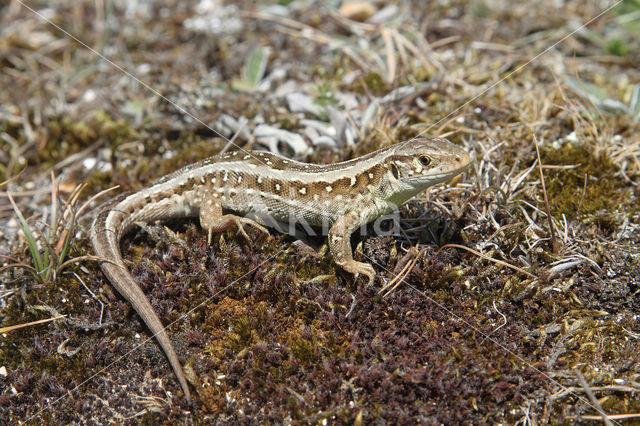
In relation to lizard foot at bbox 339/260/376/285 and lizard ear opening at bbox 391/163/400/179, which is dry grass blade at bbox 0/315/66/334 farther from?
lizard ear opening at bbox 391/163/400/179

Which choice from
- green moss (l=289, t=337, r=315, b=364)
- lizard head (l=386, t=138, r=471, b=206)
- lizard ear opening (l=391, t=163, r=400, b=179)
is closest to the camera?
green moss (l=289, t=337, r=315, b=364)

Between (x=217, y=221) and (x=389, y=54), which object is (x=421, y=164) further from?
(x=389, y=54)

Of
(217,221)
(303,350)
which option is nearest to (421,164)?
(303,350)

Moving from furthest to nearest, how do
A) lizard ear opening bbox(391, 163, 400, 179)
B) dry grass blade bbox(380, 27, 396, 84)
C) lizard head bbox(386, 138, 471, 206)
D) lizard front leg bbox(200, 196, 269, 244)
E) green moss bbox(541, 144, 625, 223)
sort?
dry grass blade bbox(380, 27, 396, 84)
green moss bbox(541, 144, 625, 223)
lizard front leg bbox(200, 196, 269, 244)
lizard ear opening bbox(391, 163, 400, 179)
lizard head bbox(386, 138, 471, 206)

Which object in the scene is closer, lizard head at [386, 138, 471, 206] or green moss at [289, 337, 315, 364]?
green moss at [289, 337, 315, 364]

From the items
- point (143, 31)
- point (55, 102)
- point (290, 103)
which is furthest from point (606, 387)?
point (143, 31)

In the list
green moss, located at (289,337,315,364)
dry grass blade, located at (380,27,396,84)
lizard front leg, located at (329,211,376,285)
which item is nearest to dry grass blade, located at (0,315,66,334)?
green moss, located at (289,337,315,364)
